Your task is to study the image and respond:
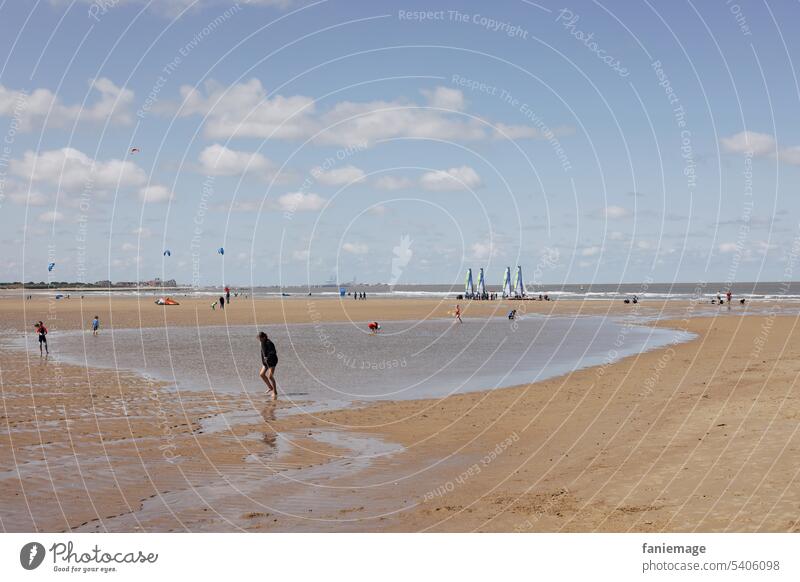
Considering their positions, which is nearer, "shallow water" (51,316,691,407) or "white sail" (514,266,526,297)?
"shallow water" (51,316,691,407)

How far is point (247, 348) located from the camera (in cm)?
3634

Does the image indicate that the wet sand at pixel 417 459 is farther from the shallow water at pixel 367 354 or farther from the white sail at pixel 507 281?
the white sail at pixel 507 281

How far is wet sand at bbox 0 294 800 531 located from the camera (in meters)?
9.56

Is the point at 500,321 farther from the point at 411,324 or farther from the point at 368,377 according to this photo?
the point at 368,377

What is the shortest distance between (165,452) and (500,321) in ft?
151

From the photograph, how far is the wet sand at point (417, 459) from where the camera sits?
31.4 feet
